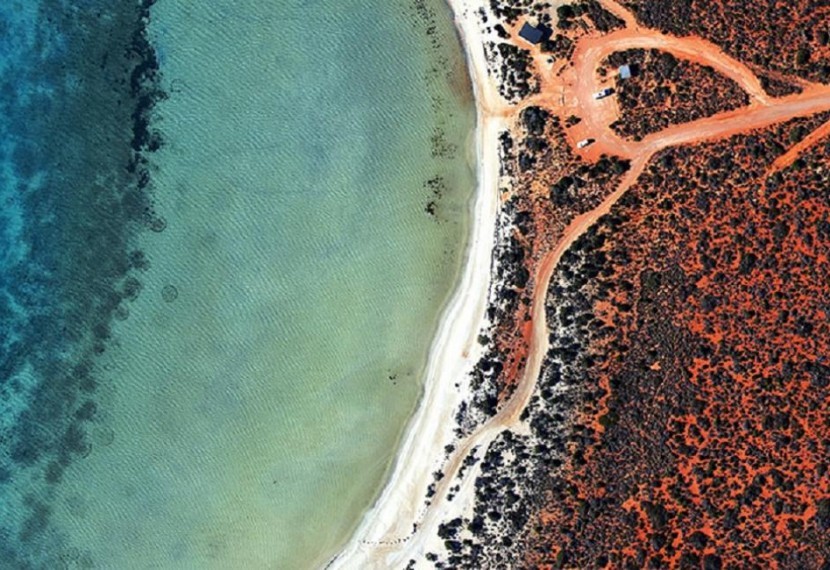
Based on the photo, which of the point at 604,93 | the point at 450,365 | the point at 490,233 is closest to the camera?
the point at 604,93

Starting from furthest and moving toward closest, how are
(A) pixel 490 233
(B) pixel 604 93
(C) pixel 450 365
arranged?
(C) pixel 450 365
(A) pixel 490 233
(B) pixel 604 93

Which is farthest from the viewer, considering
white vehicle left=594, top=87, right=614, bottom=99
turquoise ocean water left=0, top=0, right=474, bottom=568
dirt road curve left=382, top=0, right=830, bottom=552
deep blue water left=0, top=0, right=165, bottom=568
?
turquoise ocean water left=0, top=0, right=474, bottom=568

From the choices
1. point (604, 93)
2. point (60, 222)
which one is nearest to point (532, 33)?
point (604, 93)

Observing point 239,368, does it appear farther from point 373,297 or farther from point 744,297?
point 744,297

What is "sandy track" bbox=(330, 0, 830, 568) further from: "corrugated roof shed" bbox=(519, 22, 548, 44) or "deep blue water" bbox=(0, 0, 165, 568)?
"deep blue water" bbox=(0, 0, 165, 568)

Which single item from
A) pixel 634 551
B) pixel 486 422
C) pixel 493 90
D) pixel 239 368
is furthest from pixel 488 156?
pixel 634 551

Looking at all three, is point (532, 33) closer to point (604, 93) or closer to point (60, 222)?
point (604, 93)

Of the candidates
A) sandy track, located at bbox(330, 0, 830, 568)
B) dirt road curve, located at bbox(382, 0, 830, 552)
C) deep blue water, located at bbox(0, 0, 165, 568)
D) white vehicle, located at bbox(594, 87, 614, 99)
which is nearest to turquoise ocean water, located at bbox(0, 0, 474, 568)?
deep blue water, located at bbox(0, 0, 165, 568)

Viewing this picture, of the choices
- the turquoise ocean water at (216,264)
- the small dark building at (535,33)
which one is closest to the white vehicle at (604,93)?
the small dark building at (535,33)
